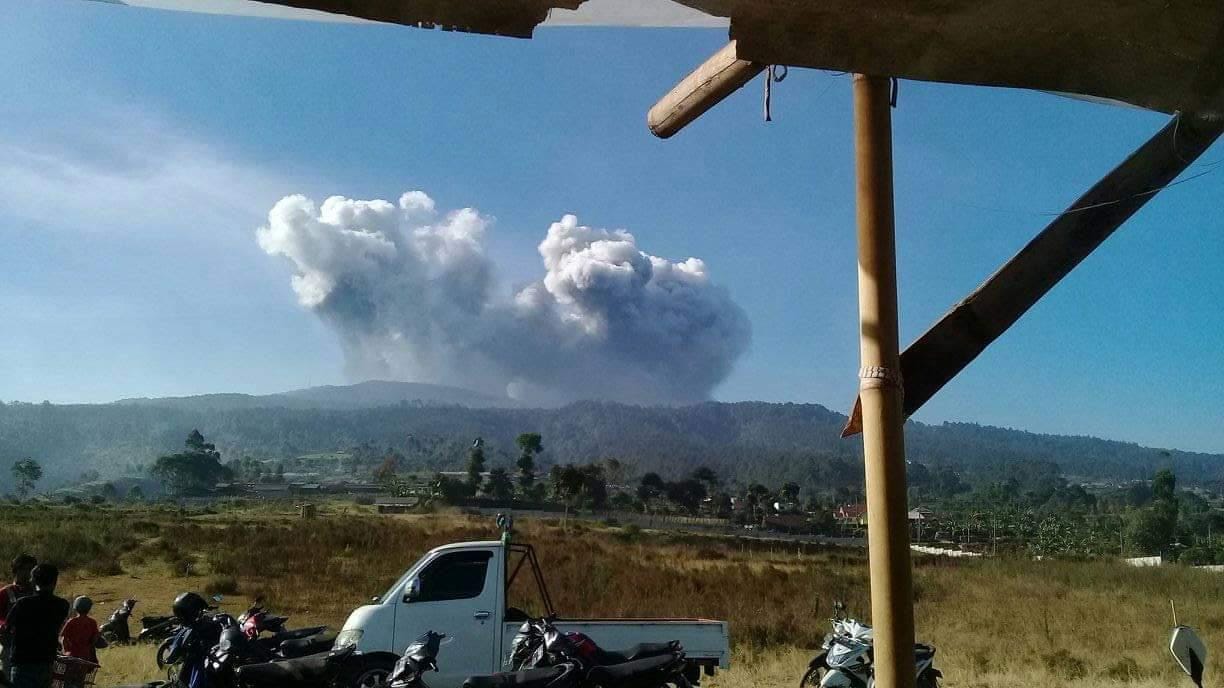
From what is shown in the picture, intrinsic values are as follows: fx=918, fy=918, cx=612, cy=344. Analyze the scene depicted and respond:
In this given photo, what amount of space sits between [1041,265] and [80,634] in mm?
8077

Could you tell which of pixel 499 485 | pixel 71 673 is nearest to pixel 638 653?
pixel 71 673

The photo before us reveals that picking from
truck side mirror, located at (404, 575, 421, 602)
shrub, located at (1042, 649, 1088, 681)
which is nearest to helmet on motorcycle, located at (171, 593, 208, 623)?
truck side mirror, located at (404, 575, 421, 602)

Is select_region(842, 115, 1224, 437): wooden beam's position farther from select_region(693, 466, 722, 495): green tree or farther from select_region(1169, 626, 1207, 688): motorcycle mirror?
select_region(693, 466, 722, 495): green tree

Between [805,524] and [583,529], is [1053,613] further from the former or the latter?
[805,524]

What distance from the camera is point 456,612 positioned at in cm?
820

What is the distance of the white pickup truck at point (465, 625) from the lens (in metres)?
7.66

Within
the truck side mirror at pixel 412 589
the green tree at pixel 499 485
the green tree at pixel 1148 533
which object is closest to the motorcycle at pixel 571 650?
the truck side mirror at pixel 412 589

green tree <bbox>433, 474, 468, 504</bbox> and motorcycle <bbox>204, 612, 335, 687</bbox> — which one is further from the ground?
green tree <bbox>433, 474, 468, 504</bbox>

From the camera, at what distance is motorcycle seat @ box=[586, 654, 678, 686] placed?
671 centimetres

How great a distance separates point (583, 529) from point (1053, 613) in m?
21.1

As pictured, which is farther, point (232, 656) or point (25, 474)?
point (25, 474)

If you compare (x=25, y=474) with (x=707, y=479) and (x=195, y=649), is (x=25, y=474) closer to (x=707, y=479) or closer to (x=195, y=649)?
(x=707, y=479)

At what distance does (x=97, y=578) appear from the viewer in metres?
23.0

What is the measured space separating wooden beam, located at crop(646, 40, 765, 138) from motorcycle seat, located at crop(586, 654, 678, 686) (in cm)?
455
